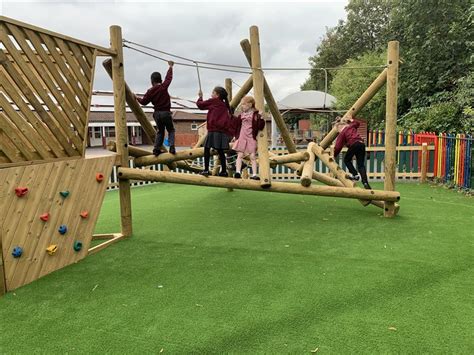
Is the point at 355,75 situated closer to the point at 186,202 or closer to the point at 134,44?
the point at 186,202

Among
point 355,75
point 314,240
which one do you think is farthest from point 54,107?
point 355,75

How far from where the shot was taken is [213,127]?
5598 mm

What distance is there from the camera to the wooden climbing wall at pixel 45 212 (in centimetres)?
405

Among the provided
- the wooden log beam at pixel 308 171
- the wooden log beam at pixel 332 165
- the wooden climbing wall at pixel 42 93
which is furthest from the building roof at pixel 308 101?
the wooden climbing wall at pixel 42 93

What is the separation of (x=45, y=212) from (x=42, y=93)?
4.48 feet

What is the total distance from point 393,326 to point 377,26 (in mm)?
32461

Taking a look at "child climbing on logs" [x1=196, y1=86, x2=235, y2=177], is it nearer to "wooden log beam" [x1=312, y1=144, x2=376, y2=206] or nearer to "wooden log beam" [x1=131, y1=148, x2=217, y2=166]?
"wooden log beam" [x1=131, y1=148, x2=217, y2=166]

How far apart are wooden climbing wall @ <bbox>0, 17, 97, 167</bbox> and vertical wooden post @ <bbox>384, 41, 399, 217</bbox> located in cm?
476

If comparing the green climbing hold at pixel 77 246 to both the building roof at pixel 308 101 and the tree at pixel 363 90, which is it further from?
the building roof at pixel 308 101

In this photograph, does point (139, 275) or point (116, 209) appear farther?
point (116, 209)

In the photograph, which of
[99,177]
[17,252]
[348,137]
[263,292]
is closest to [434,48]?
[348,137]

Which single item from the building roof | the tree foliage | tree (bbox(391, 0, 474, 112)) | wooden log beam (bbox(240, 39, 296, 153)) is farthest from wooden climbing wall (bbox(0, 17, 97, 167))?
the building roof

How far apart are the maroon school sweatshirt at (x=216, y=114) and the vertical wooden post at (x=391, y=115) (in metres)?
2.98

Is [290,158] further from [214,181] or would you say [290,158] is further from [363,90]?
[363,90]
